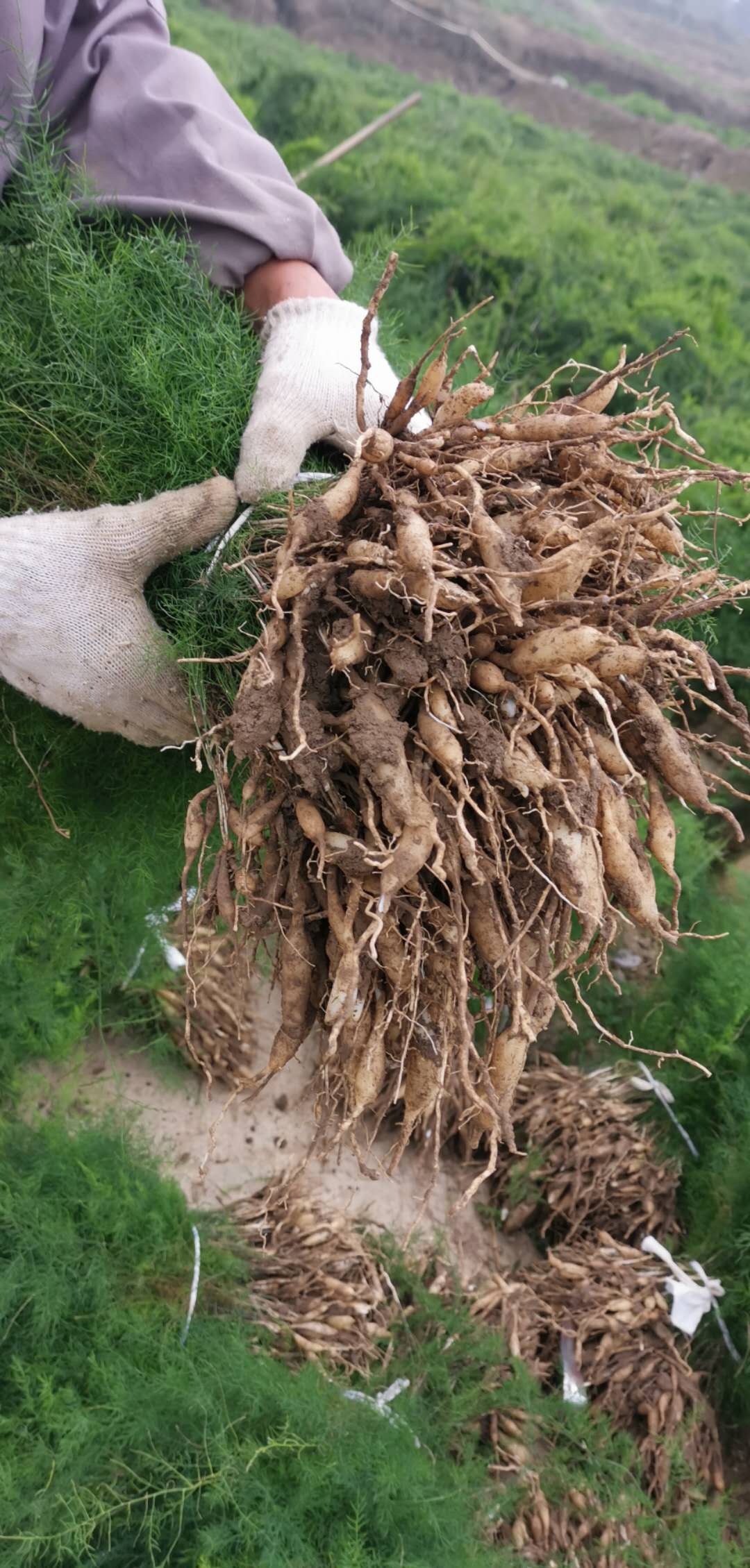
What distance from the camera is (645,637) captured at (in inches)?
51.8

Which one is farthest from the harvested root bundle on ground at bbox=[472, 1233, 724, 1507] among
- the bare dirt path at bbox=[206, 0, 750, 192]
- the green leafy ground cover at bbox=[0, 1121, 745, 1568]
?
the bare dirt path at bbox=[206, 0, 750, 192]

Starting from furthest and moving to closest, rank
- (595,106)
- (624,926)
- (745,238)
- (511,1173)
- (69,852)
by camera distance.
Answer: (595,106), (745,238), (624,926), (511,1173), (69,852)

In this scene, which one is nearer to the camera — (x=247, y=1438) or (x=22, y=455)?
(x=22, y=455)

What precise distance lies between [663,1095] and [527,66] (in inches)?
828

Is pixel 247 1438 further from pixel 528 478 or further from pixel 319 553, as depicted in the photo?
pixel 528 478

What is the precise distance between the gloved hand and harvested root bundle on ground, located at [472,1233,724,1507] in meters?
2.50

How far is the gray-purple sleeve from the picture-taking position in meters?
1.58

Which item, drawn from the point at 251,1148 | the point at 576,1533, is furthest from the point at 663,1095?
the point at 251,1148

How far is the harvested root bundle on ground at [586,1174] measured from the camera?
321 centimetres

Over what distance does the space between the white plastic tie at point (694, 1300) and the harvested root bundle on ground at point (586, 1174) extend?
223 millimetres

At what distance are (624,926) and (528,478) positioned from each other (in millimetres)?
2644

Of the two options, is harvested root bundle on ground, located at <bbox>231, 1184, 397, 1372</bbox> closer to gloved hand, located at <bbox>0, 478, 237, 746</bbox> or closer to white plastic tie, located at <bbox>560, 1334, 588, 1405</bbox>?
white plastic tie, located at <bbox>560, 1334, 588, 1405</bbox>

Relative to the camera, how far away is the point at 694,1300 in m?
2.96

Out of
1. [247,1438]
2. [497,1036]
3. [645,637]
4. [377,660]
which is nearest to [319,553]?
→ [377,660]
